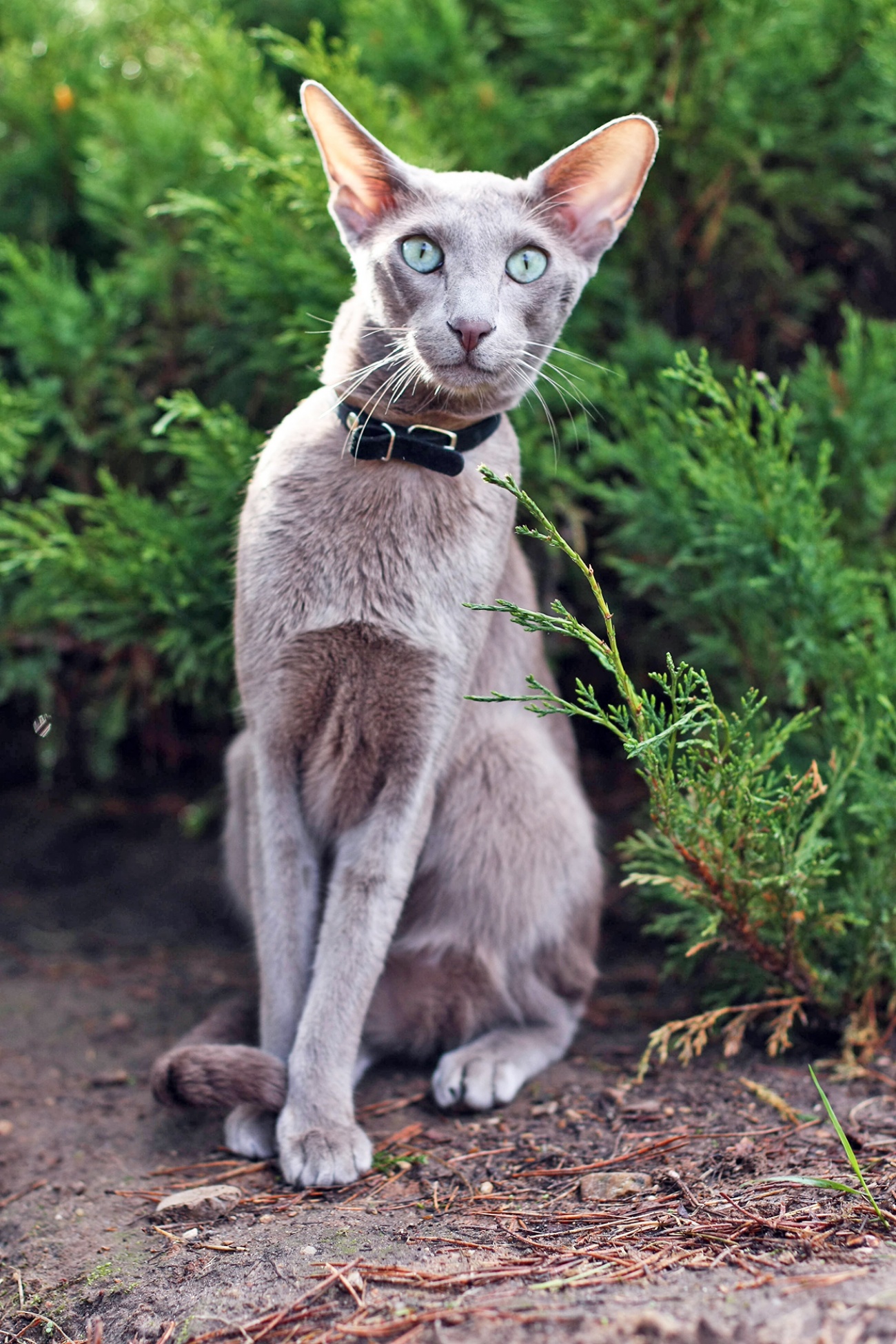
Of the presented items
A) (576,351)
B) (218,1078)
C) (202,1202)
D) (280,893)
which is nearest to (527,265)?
(576,351)

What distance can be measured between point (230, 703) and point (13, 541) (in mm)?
650

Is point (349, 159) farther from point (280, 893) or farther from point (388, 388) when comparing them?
point (280, 893)

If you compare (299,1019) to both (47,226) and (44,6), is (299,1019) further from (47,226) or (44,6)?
(44,6)

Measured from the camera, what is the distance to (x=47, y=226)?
3.19 m

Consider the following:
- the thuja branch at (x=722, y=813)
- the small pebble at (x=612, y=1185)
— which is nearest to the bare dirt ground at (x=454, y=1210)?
the small pebble at (x=612, y=1185)

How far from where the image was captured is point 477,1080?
7.13 feet

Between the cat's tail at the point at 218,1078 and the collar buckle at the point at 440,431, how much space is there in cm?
113

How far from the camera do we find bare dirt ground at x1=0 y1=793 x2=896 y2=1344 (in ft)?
4.40

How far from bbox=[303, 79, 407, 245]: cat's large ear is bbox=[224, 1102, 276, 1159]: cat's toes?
1.56m

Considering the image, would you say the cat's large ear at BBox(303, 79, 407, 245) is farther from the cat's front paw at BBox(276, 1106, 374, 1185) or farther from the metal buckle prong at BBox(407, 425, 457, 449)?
the cat's front paw at BBox(276, 1106, 374, 1185)

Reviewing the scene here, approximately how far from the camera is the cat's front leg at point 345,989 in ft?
6.25

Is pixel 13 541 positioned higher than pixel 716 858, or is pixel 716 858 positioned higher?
pixel 13 541

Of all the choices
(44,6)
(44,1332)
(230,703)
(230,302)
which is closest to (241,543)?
(230,703)

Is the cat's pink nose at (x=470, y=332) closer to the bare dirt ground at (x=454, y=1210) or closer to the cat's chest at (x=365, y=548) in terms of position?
the cat's chest at (x=365, y=548)
